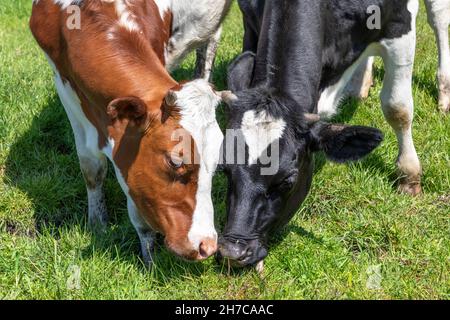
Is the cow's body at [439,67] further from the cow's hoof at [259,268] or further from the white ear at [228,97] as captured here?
the cow's hoof at [259,268]

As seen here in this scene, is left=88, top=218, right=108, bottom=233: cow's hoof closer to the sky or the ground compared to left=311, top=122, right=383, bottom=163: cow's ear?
closer to the ground

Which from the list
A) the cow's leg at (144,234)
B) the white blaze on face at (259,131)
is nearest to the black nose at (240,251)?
the white blaze on face at (259,131)

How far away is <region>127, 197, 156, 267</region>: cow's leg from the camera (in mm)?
4742

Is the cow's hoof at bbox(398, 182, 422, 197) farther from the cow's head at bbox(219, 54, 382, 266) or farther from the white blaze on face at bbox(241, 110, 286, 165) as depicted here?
the white blaze on face at bbox(241, 110, 286, 165)

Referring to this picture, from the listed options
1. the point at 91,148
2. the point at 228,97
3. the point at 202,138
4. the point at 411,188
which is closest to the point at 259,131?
the point at 228,97

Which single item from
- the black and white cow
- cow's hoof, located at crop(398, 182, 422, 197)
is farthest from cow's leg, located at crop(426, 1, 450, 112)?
cow's hoof, located at crop(398, 182, 422, 197)

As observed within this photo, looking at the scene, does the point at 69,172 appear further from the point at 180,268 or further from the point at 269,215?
the point at 269,215

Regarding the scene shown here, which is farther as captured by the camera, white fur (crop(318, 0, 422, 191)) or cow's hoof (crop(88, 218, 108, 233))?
white fur (crop(318, 0, 422, 191))

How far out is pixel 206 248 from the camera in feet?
13.6

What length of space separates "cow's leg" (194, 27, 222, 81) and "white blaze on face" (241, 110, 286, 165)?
114 inches

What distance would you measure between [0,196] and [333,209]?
7.75 feet

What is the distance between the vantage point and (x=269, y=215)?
4391 millimetres

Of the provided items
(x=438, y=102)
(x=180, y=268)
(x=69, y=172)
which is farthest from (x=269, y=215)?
(x=438, y=102)

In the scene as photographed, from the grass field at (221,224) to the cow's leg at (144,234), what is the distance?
0.07 meters
